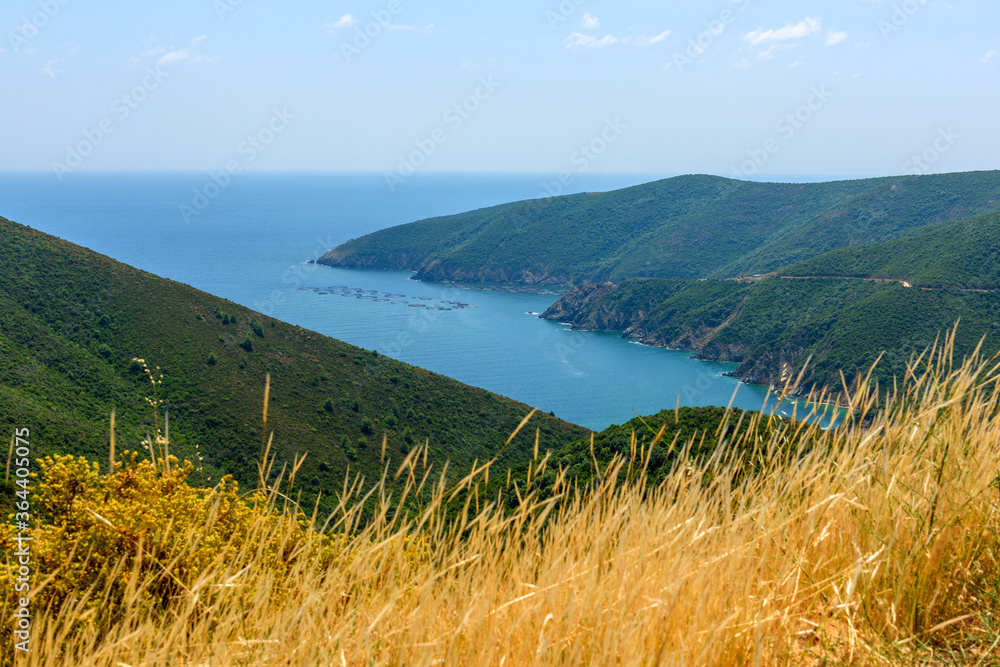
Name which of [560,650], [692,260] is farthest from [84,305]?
[692,260]

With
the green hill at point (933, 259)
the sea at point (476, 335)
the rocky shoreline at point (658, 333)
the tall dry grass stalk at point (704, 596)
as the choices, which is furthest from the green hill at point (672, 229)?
the tall dry grass stalk at point (704, 596)

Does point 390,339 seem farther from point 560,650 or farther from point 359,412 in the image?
point 560,650

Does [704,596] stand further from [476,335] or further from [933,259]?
[476,335]

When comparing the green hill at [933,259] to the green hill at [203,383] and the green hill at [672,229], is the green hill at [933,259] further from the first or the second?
the green hill at [203,383]

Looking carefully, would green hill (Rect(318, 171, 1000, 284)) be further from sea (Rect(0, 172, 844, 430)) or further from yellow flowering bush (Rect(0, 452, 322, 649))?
yellow flowering bush (Rect(0, 452, 322, 649))

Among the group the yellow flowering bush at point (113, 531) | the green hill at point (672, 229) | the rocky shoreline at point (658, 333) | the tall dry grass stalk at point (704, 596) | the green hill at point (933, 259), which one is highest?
the green hill at point (672, 229)

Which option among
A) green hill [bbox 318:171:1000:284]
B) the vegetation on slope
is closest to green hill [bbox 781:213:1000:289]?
the vegetation on slope
